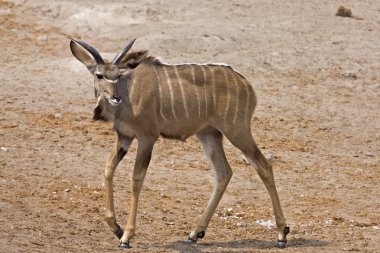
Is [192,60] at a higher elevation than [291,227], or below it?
below

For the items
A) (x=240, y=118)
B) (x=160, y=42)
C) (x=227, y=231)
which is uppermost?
(x=240, y=118)

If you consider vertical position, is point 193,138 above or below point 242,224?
below

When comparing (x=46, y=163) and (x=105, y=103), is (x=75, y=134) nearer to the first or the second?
(x=46, y=163)

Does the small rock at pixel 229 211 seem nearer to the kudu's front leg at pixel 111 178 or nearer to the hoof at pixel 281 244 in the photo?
the hoof at pixel 281 244

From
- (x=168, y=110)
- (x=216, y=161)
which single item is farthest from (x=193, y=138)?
(x=168, y=110)

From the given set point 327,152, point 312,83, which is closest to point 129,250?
point 327,152

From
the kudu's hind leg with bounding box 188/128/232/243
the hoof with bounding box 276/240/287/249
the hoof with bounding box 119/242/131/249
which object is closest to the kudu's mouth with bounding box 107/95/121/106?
the kudu's hind leg with bounding box 188/128/232/243

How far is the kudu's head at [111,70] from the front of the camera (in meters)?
8.52

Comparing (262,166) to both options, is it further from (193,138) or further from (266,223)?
(193,138)

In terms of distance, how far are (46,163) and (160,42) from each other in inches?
176

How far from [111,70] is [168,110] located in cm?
59

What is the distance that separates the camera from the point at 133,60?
870 centimetres

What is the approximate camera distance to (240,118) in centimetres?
895

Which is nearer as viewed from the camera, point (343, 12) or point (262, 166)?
point (262, 166)
